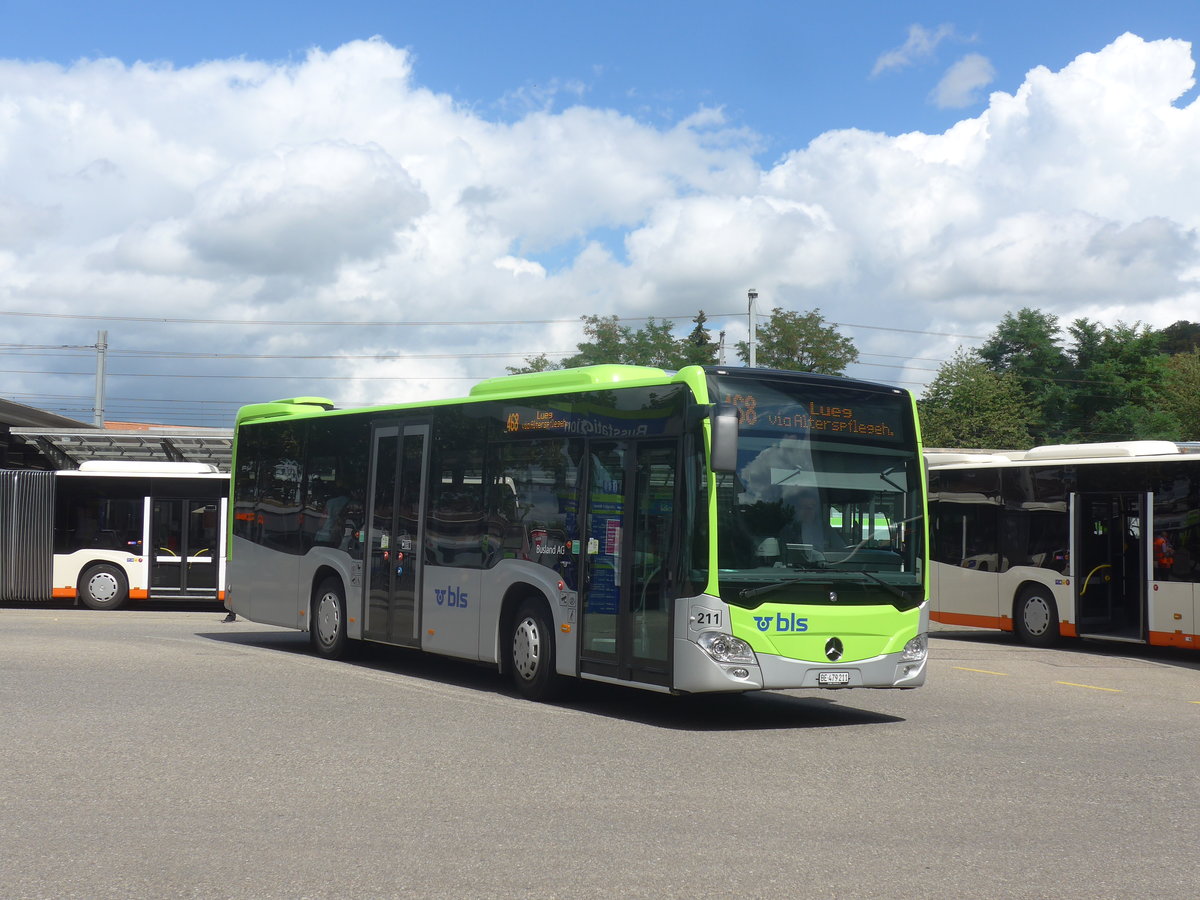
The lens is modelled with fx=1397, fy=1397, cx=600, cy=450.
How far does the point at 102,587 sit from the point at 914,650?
19.9 m

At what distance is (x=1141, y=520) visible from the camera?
1886cm

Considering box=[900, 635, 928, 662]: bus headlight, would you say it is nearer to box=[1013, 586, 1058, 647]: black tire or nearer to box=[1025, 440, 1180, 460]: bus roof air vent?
box=[1025, 440, 1180, 460]: bus roof air vent

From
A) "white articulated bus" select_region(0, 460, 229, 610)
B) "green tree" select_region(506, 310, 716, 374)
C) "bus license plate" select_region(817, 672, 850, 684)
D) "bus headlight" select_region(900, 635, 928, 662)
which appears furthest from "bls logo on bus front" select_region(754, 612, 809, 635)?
"green tree" select_region(506, 310, 716, 374)

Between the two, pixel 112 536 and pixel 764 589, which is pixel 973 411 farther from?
pixel 764 589

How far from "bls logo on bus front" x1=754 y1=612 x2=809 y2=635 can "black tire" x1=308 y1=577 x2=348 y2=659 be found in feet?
22.9

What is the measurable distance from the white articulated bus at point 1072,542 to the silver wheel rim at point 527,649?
967 centimetres

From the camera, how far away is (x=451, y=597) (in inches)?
570

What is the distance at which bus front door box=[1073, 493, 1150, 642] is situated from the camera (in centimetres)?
1925

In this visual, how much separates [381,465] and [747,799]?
8.63 metres

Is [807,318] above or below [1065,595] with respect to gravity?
above

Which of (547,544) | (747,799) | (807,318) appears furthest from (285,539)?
(807,318)

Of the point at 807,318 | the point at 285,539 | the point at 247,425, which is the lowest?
the point at 285,539

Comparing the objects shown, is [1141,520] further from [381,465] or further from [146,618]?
[146,618]

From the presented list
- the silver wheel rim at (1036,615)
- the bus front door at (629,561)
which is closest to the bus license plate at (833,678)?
the bus front door at (629,561)
